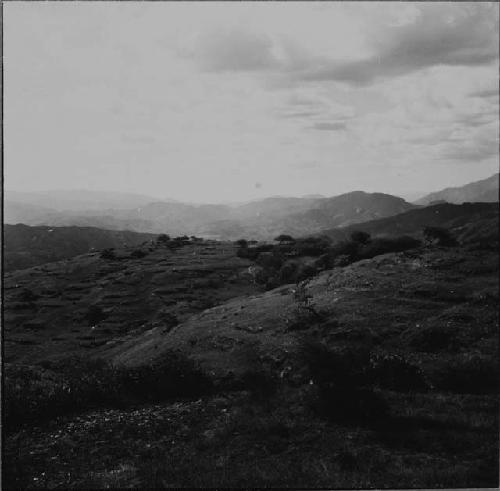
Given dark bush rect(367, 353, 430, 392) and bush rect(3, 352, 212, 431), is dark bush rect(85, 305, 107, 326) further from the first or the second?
dark bush rect(367, 353, 430, 392)

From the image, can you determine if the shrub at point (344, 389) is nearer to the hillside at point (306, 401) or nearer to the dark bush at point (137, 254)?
the hillside at point (306, 401)

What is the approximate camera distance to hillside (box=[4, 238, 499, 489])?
37.2 ft

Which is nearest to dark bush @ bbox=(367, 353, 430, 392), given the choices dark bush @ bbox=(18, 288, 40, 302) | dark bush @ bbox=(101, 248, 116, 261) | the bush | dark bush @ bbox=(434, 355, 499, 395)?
dark bush @ bbox=(434, 355, 499, 395)

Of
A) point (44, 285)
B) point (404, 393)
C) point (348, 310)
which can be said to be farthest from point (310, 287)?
point (44, 285)

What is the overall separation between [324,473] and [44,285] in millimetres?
79179

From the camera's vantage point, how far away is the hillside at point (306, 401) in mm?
11328

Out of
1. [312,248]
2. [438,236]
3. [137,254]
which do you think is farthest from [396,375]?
[137,254]

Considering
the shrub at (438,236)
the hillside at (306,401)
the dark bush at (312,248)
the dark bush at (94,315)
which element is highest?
the shrub at (438,236)

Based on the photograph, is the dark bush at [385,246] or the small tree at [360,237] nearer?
the dark bush at [385,246]

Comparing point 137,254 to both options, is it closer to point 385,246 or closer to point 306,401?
point 385,246

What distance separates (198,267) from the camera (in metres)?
83.6

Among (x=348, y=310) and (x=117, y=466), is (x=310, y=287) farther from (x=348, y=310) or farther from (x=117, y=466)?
(x=117, y=466)

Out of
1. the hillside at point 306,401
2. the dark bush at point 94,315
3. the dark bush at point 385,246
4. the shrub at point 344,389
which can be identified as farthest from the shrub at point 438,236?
the dark bush at point 94,315

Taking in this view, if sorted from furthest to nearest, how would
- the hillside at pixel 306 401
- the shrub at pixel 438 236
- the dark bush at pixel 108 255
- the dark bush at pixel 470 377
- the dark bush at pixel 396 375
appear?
1. the dark bush at pixel 108 255
2. the shrub at pixel 438 236
3. the dark bush at pixel 396 375
4. the dark bush at pixel 470 377
5. the hillside at pixel 306 401
